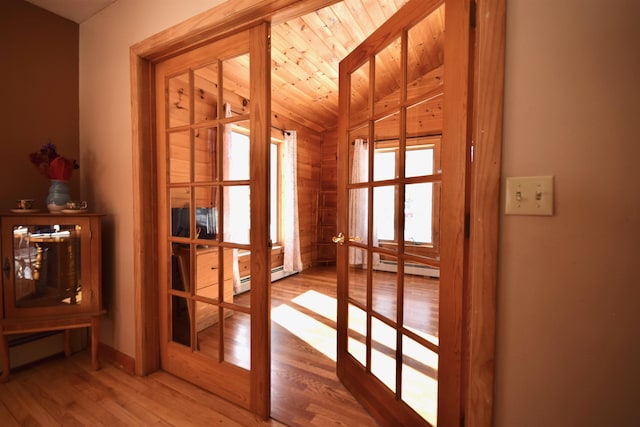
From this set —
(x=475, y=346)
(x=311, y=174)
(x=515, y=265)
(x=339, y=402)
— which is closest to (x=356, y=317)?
(x=339, y=402)

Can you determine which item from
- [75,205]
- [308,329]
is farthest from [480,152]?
[75,205]

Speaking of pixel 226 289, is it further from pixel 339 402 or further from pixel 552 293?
pixel 552 293

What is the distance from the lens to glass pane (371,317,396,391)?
142cm

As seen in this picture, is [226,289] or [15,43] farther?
[15,43]

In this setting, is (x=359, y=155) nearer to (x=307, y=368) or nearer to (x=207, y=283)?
(x=207, y=283)

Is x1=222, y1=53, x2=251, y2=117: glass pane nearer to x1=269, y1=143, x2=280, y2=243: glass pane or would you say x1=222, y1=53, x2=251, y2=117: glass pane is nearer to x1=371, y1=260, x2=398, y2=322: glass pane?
x1=371, y1=260, x2=398, y2=322: glass pane

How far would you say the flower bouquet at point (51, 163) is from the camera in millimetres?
1826

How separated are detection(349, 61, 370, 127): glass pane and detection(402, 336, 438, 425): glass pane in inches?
49.6

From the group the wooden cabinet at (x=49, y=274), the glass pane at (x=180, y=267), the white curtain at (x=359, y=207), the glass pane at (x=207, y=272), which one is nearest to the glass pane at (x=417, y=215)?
the white curtain at (x=359, y=207)

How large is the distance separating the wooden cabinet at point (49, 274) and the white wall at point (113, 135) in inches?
4.9

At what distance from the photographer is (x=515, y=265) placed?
833 mm

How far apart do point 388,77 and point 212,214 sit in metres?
1.38

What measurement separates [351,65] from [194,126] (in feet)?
3.46

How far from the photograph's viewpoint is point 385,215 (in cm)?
147
